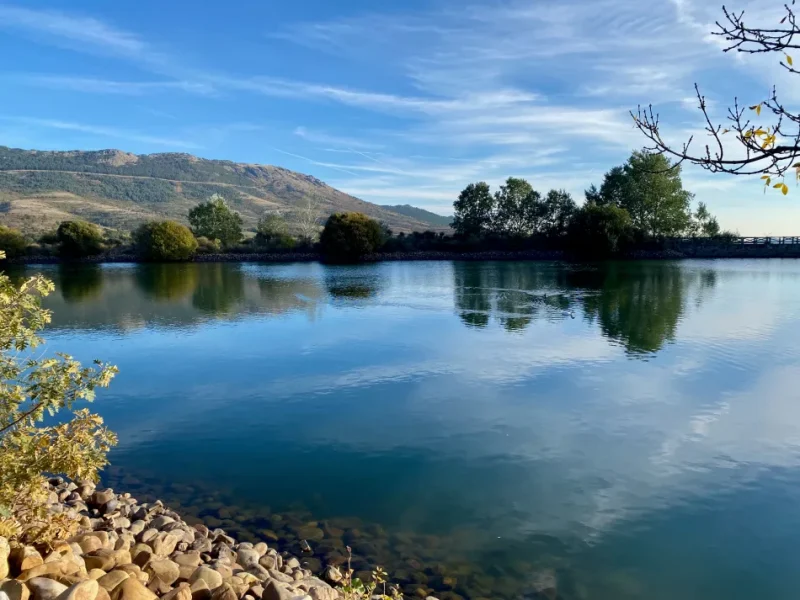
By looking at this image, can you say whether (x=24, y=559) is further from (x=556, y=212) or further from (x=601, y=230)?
(x=556, y=212)

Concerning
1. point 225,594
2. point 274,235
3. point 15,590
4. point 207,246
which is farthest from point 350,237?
point 15,590

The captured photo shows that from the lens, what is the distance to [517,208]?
268ft

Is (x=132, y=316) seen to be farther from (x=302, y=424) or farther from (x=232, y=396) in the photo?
(x=302, y=424)

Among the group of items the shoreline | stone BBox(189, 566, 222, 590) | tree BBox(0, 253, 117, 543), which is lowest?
stone BBox(189, 566, 222, 590)

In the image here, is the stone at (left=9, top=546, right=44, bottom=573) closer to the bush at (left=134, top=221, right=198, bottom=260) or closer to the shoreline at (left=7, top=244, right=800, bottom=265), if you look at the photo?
the shoreline at (left=7, top=244, right=800, bottom=265)

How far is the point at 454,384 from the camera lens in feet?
50.8

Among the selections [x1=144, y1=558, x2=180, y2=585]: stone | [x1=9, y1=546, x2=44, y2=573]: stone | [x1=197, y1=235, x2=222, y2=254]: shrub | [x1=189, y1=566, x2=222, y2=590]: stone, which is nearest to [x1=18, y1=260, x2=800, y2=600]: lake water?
[x1=189, y1=566, x2=222, y2=590]: stone

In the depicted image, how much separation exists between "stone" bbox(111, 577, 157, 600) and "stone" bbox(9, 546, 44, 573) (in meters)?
0.73

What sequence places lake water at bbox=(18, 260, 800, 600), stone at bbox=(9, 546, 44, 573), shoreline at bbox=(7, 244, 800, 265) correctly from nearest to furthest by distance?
stone at bbox=(9, 546, 44, 573) → lake water at bbox=(18, 260, 800, 600) → shoreline at bbox=(7, 244, 800, 265)

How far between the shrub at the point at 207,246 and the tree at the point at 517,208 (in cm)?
3922

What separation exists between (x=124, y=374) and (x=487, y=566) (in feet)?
44.2

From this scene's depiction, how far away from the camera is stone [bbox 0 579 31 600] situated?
4.12 m

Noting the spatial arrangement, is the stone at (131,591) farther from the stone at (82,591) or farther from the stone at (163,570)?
the stone at (163,570)

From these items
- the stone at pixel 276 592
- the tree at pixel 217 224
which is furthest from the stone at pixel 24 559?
the tree at pixel 217 224
